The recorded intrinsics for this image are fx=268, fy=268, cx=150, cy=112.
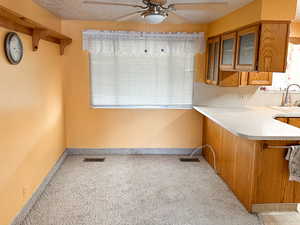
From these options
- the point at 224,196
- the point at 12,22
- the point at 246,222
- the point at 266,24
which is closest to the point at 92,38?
the point at 12,22

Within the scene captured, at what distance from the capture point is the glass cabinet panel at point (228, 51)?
3.52 meters

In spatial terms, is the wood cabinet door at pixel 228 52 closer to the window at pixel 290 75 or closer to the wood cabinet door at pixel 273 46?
the wood cabinet door at pixel 273 46

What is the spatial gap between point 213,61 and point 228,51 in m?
0.54

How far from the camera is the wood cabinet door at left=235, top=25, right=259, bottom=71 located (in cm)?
287

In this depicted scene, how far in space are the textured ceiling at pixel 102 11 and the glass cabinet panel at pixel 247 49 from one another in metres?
0.37

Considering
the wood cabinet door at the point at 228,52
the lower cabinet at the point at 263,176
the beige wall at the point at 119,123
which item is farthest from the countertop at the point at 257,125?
the beige wall at the point at 119,123

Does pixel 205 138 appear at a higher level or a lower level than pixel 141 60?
lower

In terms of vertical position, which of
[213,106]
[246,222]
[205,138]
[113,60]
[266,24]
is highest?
[266,24]

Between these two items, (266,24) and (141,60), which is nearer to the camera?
(266,24)

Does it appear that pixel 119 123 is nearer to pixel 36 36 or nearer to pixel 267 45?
pixel 36 36

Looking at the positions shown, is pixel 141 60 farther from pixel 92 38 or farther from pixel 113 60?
pixel 92 38

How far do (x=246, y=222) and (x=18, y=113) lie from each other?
2470 millimetres

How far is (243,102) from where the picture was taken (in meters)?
4.47

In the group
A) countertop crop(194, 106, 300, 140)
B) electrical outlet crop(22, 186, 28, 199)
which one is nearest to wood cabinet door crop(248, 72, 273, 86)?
countertop crop(194, 106, 300, 140)
